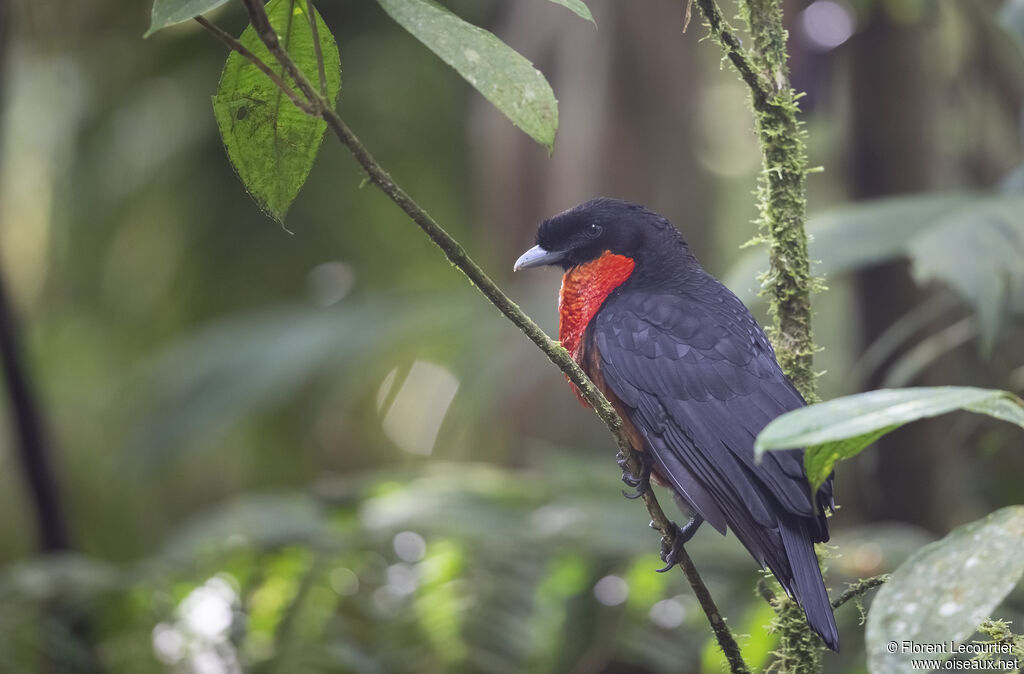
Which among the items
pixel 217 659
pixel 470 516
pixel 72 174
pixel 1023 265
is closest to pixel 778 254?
pixel 1023 265

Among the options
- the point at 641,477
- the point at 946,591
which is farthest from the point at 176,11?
the point at 641,477

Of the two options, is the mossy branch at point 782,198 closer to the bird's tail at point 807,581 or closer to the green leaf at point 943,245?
the bird's tail at point 807,581

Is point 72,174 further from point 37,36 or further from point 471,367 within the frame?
point 471,367

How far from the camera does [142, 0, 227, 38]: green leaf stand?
971 mm

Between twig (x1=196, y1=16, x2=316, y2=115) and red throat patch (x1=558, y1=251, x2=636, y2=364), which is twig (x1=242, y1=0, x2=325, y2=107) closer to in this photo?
twig (x1=196, y1=16, x2=316, y2=115)

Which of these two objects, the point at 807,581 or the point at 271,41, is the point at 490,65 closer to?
the point at 271,41

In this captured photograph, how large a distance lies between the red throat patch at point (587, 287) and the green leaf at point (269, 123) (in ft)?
3.77

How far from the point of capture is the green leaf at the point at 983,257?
2447 millimetres

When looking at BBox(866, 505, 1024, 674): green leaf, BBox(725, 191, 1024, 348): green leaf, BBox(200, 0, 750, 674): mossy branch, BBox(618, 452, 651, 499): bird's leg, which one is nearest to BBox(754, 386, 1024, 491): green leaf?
BBox(866, 505, 1024, 674): green leaf

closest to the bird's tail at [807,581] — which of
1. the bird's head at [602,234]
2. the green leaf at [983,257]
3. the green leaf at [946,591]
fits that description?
the green leaf at [946,591]

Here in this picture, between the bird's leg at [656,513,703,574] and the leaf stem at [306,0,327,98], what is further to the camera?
the bird's leg at [656,513,703,574]

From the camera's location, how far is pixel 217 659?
126 inches

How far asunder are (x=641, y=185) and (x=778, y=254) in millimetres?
3286

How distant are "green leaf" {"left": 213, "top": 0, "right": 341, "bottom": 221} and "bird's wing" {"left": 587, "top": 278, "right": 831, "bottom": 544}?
901 mm
